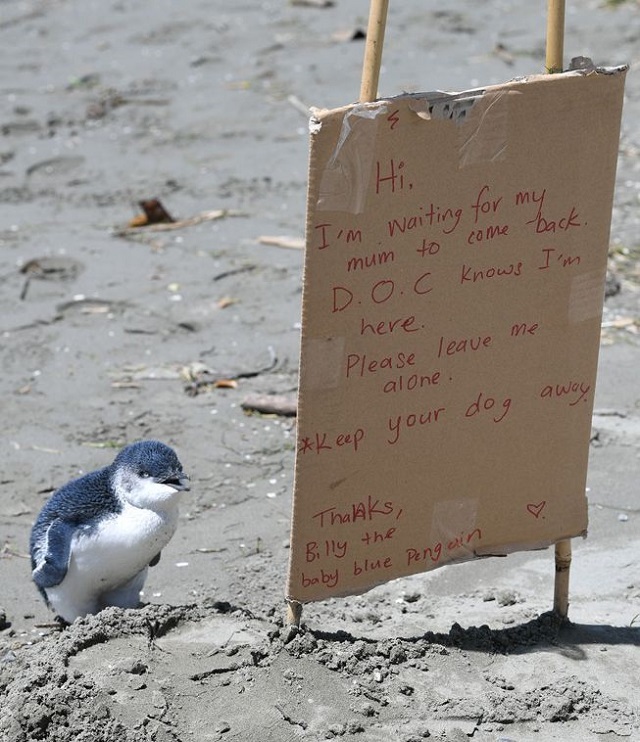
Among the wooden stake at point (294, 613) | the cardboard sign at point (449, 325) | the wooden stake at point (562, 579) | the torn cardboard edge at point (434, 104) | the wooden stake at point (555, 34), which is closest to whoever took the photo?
the torn cardboard edge at point (434, 104)

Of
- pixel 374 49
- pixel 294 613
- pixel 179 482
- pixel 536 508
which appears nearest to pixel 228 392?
pixel 179 482

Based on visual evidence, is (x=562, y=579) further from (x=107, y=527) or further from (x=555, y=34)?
(x=555, y=34)

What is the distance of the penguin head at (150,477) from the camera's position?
3.36m

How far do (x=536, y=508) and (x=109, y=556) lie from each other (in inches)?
49.7

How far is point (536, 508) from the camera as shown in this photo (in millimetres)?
3383

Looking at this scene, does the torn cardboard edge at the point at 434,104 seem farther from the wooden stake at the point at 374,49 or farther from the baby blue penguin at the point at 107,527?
the baby blue penguin at the point at 107,527

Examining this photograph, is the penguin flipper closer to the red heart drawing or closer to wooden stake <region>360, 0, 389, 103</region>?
the red heart drawing

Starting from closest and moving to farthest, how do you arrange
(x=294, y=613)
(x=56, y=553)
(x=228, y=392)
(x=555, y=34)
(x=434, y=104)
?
(x=434, y=104) → (x=555, y=34) → (x=294, y=613) → (x=56, y=553) → (x=228, y=392)

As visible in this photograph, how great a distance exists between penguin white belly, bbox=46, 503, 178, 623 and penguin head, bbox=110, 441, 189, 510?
42 mm

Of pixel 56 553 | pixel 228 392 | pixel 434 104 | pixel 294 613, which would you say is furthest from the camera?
pixel 228 392

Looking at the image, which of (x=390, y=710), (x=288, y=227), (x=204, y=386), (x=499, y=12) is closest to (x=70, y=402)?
(x=204, y=386)

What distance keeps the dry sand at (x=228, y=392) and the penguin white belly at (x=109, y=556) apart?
15 cm

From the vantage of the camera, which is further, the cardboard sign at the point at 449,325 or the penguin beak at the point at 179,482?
the penguin beak at the point at 179,482

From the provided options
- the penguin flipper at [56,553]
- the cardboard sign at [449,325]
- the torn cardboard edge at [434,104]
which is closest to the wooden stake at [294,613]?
the cardboard sign at [449,325]
